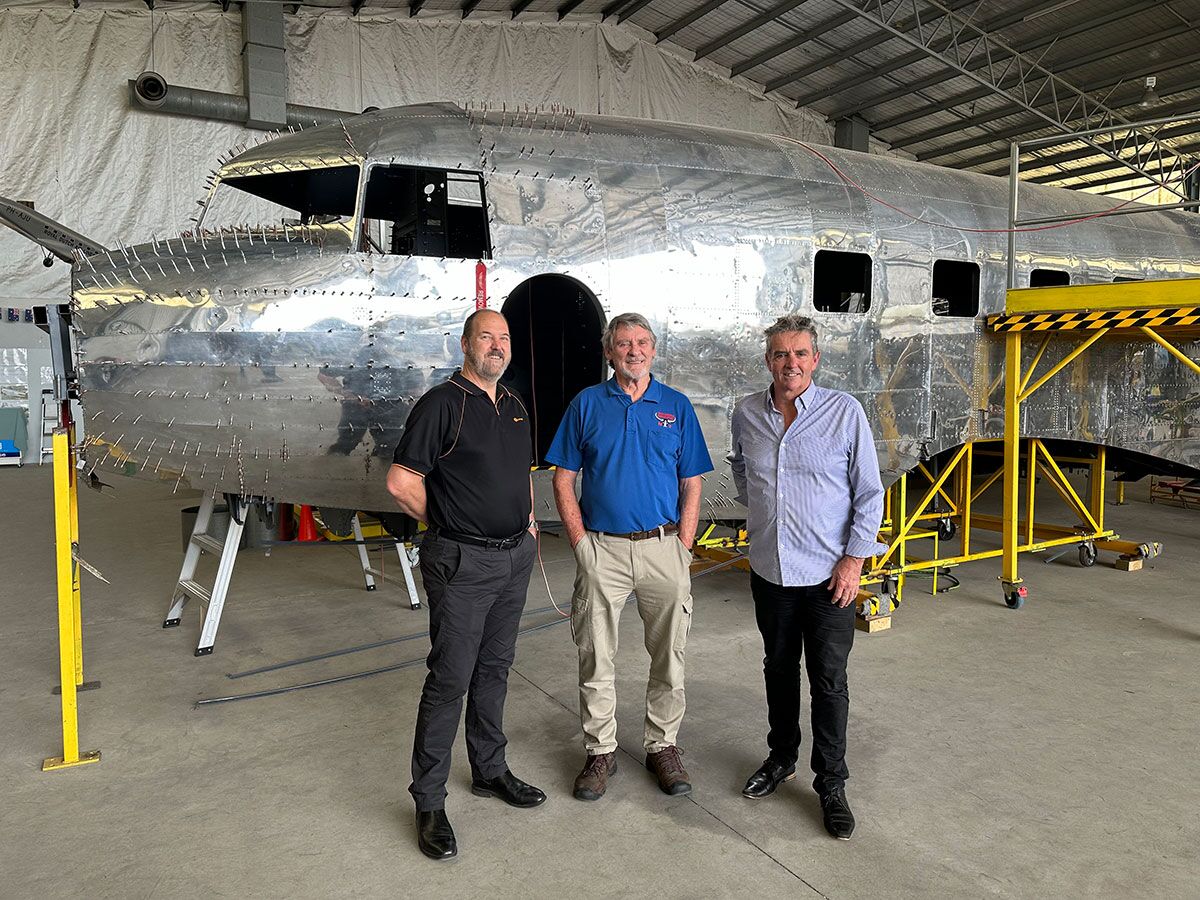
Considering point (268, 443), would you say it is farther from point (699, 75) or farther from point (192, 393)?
point (699, 75)

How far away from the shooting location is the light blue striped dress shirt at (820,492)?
3.97m

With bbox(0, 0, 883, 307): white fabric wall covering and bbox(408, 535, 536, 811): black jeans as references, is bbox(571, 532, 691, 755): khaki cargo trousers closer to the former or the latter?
bbox(408, 535, 536, 811): black jeans

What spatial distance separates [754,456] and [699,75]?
21.8 meters

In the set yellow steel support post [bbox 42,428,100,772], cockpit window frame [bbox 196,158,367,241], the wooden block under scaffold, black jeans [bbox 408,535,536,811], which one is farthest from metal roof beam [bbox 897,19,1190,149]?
yellow steel support post [bbox 42,428,100,772]

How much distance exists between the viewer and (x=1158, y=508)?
1391cm

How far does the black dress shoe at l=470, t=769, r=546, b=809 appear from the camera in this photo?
426cm

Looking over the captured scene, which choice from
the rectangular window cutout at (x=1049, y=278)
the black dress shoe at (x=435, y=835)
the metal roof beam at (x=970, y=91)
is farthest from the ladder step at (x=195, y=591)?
the metal roof beam at (x=970, y=91)

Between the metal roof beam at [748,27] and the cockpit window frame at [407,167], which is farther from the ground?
the metal roof beam at [748,27]

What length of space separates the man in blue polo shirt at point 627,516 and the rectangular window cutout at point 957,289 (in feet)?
13.7

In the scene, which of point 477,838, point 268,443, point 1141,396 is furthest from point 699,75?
point 477,838

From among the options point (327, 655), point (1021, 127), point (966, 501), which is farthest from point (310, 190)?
point (1021, 127)

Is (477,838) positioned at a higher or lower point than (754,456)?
lower

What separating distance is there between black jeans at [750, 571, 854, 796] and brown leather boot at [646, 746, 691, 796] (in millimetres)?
578

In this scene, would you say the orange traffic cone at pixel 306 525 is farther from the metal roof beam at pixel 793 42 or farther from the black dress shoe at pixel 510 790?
the metal roof beam at pixel 793 42
